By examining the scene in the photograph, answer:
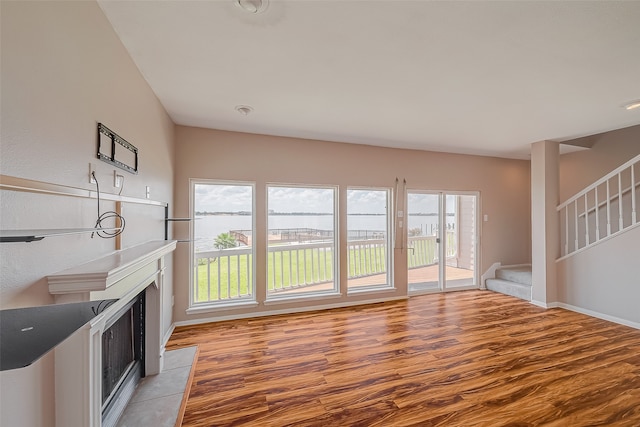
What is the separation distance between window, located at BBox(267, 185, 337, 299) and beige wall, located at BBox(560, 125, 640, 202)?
15.2 feet

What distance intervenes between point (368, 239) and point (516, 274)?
288 centimetres

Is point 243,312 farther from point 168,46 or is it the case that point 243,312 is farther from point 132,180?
point 168,46

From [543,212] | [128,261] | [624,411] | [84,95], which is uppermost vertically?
[84,95]

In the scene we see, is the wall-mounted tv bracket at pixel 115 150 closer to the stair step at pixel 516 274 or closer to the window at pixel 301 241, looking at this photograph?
the window at pixel 301 241

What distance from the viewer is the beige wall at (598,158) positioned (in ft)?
13.9

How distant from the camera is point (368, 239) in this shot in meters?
4.43

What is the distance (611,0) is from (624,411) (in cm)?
265

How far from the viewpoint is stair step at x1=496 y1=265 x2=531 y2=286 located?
468cm

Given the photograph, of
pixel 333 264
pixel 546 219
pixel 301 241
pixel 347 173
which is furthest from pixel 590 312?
pixel 301 241

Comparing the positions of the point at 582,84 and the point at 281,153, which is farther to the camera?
the point at 281,153

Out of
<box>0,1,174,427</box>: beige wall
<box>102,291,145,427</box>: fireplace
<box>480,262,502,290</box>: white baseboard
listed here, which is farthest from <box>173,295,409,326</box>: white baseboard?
<box>0,1,174,427</box>: beige wall

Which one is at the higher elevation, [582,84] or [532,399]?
[582,84]

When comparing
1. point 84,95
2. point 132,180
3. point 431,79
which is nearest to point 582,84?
point 431,79

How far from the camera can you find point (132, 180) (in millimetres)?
1968
